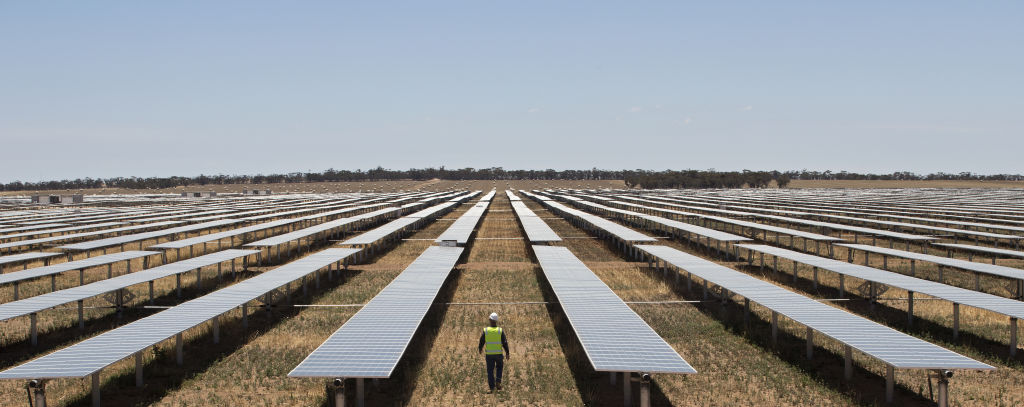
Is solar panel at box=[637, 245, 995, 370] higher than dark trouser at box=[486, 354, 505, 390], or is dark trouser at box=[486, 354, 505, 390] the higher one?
solar panel at box=[637, 245, 995, 370]

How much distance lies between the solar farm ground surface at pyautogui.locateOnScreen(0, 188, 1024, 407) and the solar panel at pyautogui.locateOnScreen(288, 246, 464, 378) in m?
1.02

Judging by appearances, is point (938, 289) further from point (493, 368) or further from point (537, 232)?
point (537, 232)

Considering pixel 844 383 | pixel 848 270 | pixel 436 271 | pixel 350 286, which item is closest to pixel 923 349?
pixel 844 383

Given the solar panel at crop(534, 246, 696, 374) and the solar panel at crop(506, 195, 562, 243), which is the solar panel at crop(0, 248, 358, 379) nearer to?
the solar panel at crop(534, 246, 696, 374)

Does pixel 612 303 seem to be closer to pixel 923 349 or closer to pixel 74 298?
pixel 923 349

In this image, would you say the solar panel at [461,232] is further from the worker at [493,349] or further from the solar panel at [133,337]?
the worker at [493,349]

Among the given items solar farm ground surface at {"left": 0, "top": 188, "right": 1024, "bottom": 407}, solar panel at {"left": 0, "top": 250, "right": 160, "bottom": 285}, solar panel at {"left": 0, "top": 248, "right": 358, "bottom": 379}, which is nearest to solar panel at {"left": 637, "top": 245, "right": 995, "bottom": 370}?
solar farm ground surface at {"left": 0, "top": 188, "right": 1024, "bottom": 407}

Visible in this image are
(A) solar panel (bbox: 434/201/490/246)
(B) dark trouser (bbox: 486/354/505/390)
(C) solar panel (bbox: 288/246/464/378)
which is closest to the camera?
(C) solar panel (bbox: 288/246/464/378)

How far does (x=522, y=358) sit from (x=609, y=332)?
2.75 m

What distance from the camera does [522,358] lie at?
14648 millimetres

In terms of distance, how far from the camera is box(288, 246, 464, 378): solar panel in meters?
10.4

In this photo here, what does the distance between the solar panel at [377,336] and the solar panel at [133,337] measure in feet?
10.8

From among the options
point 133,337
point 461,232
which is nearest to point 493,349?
point 133,337

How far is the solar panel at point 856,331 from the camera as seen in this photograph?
1066 cm
